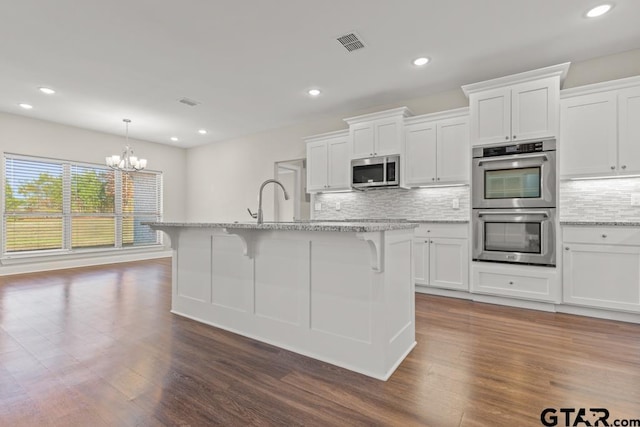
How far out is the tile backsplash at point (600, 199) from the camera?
3281 mm

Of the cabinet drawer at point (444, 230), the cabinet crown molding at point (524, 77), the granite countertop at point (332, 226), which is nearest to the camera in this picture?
the granite countertop at point (332, 226)

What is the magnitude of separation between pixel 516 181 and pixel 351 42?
2341 mm

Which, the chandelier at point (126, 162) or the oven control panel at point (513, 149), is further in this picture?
the chandelier at point (126, 162)

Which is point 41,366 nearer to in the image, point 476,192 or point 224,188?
point 476,192

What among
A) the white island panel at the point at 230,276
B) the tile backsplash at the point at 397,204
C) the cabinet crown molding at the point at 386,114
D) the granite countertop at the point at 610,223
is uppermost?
the cabinet crown molding at the point at 386,114

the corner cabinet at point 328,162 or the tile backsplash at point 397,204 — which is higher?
the corner cabinet at point 328,162

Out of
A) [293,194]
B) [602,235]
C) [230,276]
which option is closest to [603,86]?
[602,235]

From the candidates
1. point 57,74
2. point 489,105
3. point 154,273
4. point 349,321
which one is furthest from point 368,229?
point 154,273

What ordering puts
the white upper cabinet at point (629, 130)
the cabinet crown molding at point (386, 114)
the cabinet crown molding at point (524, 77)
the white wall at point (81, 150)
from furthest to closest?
the white wall at point (81, 150), the cabinet crown molding at point (386, 114), the cabinet crown molding at point (524, 77), the white upper cabinet at point (629, 130)

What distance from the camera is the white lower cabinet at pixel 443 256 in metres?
3.74

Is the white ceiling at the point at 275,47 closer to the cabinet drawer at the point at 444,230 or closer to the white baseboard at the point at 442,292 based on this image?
the cabinet drawer at the point at 444,230

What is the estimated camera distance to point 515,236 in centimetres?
340

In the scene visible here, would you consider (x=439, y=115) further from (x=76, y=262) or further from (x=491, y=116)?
(x=76, y=262)

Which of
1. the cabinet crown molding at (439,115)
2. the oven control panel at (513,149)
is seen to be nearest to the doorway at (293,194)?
the cabinet crown molding at (439,115)
